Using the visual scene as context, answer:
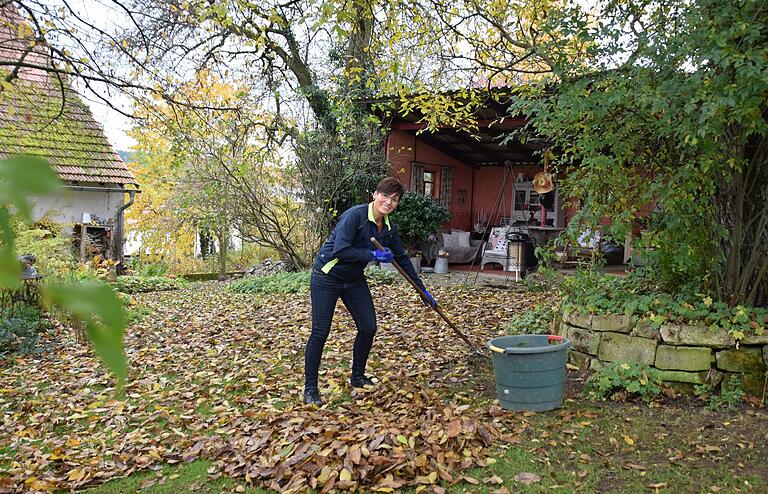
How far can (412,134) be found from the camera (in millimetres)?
14023

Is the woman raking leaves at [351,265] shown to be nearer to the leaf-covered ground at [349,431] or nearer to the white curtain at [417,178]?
the leaf-covered ground at [349,431]

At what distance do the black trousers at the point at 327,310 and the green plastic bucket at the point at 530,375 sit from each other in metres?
1.05

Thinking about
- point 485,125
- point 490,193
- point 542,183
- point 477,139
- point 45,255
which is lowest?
point 45,255

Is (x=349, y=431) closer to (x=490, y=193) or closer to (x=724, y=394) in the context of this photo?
(x=724, y=394)

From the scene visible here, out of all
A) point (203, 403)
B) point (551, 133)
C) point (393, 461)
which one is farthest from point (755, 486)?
point (203, 403)

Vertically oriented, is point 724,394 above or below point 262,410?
above

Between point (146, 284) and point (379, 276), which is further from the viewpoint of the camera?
point (146, 284)

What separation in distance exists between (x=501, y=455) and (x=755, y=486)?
1.32m

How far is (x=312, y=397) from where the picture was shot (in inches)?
190

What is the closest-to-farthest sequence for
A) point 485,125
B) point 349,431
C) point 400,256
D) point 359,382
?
point 349,431, point 400,256, point 359,382, point 485,125

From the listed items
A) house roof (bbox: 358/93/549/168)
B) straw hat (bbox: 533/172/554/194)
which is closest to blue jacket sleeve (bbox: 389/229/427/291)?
straw hat (bbox: 533/172/554/194)

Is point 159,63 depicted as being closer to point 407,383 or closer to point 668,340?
point 407,383

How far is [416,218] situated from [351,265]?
7893 millimetres

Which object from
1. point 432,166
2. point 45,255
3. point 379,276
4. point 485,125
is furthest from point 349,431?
point 432,166
